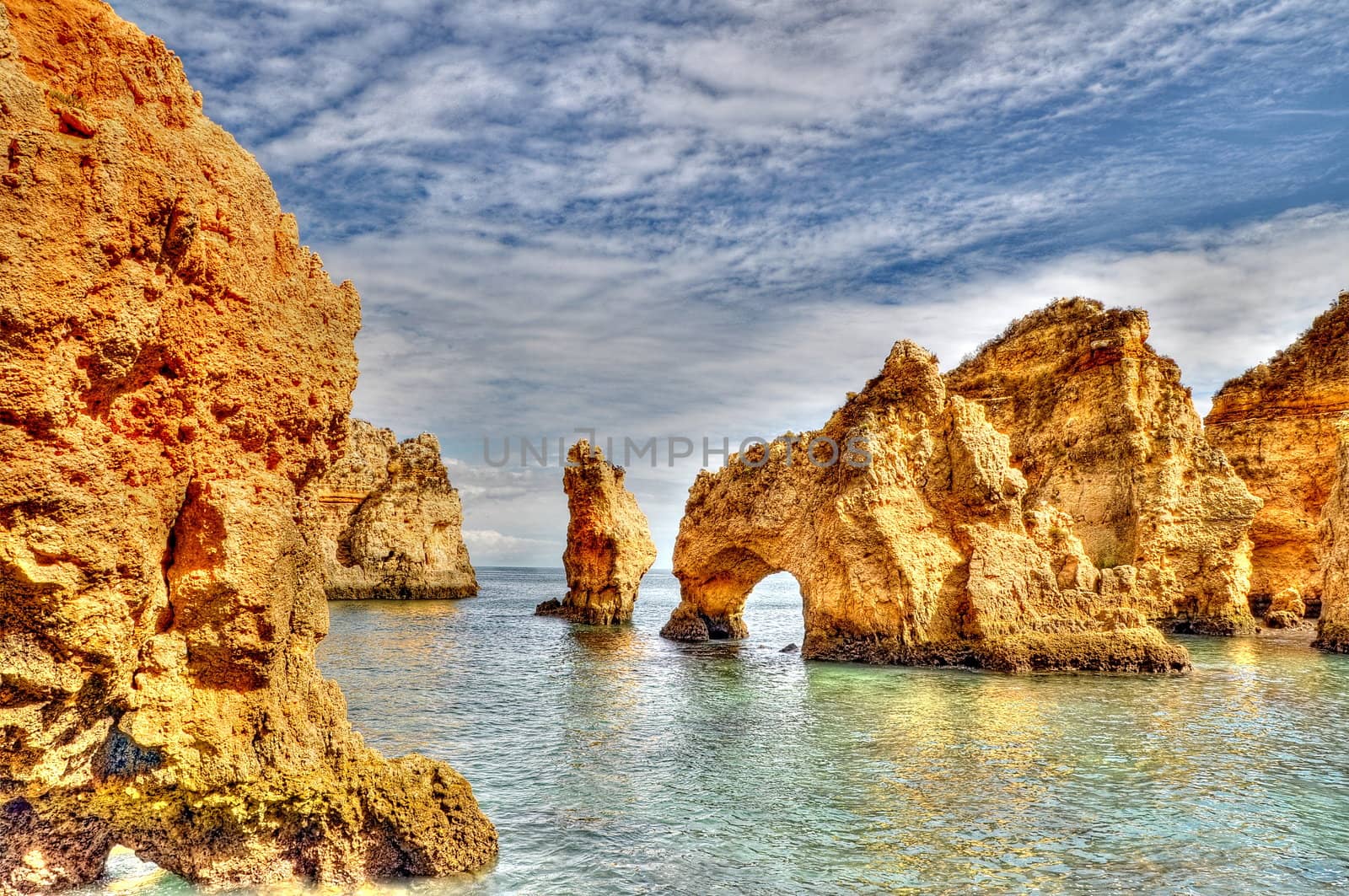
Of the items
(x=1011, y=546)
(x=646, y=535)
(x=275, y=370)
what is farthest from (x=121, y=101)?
(x=646, y=535)

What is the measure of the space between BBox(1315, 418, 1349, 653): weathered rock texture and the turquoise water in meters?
4.38

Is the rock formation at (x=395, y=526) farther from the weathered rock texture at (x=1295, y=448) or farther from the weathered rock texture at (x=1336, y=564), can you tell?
the weathered rock texture at (x=1336, y=564)

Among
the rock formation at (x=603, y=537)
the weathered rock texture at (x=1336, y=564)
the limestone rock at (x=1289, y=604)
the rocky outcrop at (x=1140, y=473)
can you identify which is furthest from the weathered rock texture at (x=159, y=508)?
the limestone rock at (x=1289, y=604)

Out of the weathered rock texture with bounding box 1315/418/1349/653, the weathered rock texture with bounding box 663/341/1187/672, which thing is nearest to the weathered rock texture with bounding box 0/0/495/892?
the weathered rock texture with bounding box 663/341/1187/672

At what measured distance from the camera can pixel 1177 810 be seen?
9.63 m

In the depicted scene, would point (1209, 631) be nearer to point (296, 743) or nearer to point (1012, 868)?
point (1012, 868)

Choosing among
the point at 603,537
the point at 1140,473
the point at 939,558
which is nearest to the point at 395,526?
the point at 603,537

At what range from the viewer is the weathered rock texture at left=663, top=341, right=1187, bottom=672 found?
21266 millimetres

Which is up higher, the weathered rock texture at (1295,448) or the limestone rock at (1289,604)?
the weathered rock texture at (1295,448)

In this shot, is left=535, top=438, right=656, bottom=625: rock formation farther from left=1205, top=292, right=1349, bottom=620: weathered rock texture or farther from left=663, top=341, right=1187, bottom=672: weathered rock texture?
left=1205, top=292, right=1349, bottom=620: weathered rock texture

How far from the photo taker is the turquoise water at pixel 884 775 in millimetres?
7836

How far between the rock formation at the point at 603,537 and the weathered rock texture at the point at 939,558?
16948 mm

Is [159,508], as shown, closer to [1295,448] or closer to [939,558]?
[939,558]

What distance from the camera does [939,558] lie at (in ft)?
72.5
